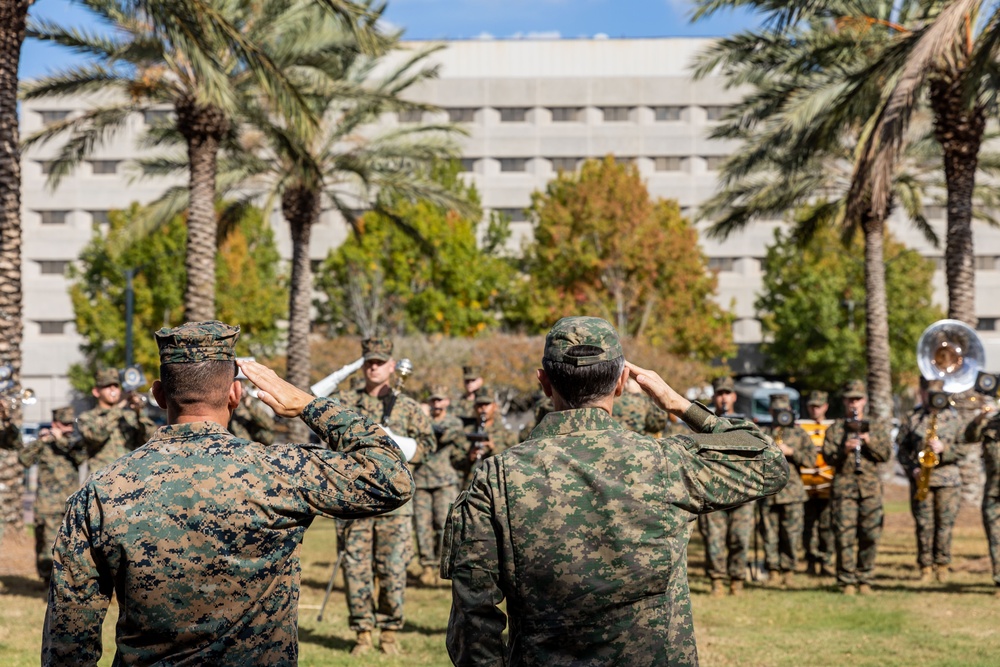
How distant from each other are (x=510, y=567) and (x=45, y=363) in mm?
60855

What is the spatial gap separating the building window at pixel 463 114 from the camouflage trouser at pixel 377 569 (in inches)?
2151

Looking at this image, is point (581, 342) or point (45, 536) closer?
point (581, 342)

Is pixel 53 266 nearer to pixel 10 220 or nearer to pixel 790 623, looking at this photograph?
pixel 10 220

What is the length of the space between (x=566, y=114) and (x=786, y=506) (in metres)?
51.7

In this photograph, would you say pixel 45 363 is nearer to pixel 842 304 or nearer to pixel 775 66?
pixel 842 304

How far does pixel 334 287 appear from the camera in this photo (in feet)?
156

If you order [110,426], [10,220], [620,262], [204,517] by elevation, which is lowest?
[110,426]

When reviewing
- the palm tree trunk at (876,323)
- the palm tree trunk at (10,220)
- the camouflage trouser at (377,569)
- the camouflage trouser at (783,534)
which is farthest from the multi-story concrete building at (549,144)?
the camouflage trouser at (377,569)

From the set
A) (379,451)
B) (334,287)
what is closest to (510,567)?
(379,451)

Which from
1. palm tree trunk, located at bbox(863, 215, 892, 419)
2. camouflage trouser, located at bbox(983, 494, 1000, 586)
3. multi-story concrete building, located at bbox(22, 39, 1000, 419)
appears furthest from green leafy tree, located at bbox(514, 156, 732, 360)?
camouflage trouser, located at bbox(983, 494, 1000, 586)

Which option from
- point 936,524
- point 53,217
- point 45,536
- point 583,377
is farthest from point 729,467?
point 53,217

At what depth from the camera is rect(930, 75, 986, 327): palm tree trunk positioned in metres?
17.5

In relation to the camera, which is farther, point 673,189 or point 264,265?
point 673,189

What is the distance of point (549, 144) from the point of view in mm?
61406
